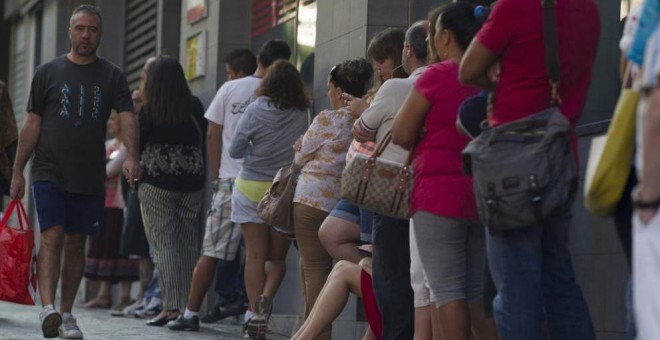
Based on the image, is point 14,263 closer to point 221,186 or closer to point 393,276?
point 221,186

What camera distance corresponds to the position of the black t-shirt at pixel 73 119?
9812mm

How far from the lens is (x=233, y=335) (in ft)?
35.1

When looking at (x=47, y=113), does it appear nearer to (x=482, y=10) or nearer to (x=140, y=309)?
(x=140, y=309)

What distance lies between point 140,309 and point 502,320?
7633 mm

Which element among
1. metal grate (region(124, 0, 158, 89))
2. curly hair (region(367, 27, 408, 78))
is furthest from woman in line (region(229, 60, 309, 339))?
metal grate (region(124, 0, 158, 89))

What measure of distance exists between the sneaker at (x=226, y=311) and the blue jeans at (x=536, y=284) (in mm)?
6081

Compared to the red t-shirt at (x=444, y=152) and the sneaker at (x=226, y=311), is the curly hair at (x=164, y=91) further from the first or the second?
the red t-shirt at (x=444, y=152)

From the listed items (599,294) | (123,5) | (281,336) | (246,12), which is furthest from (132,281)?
(599,294)

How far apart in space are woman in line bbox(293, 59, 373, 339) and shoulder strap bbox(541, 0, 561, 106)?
10.3 ft

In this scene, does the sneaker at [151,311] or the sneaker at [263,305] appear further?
the sneaker at [151,311]

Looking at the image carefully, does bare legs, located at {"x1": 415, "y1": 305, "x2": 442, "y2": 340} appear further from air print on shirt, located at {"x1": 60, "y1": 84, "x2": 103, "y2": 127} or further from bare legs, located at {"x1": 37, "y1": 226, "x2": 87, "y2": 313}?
air print on shirt, located at {"x1": 60, "y1": 84, "x2": 103, "y2": 127}

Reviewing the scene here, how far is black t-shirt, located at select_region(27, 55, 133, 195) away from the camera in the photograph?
9812mm

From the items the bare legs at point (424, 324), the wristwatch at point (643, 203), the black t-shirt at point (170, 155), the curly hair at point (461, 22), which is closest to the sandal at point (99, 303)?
the black t-shirt at point (170, 155)

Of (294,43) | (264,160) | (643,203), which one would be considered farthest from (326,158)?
(643,203)
